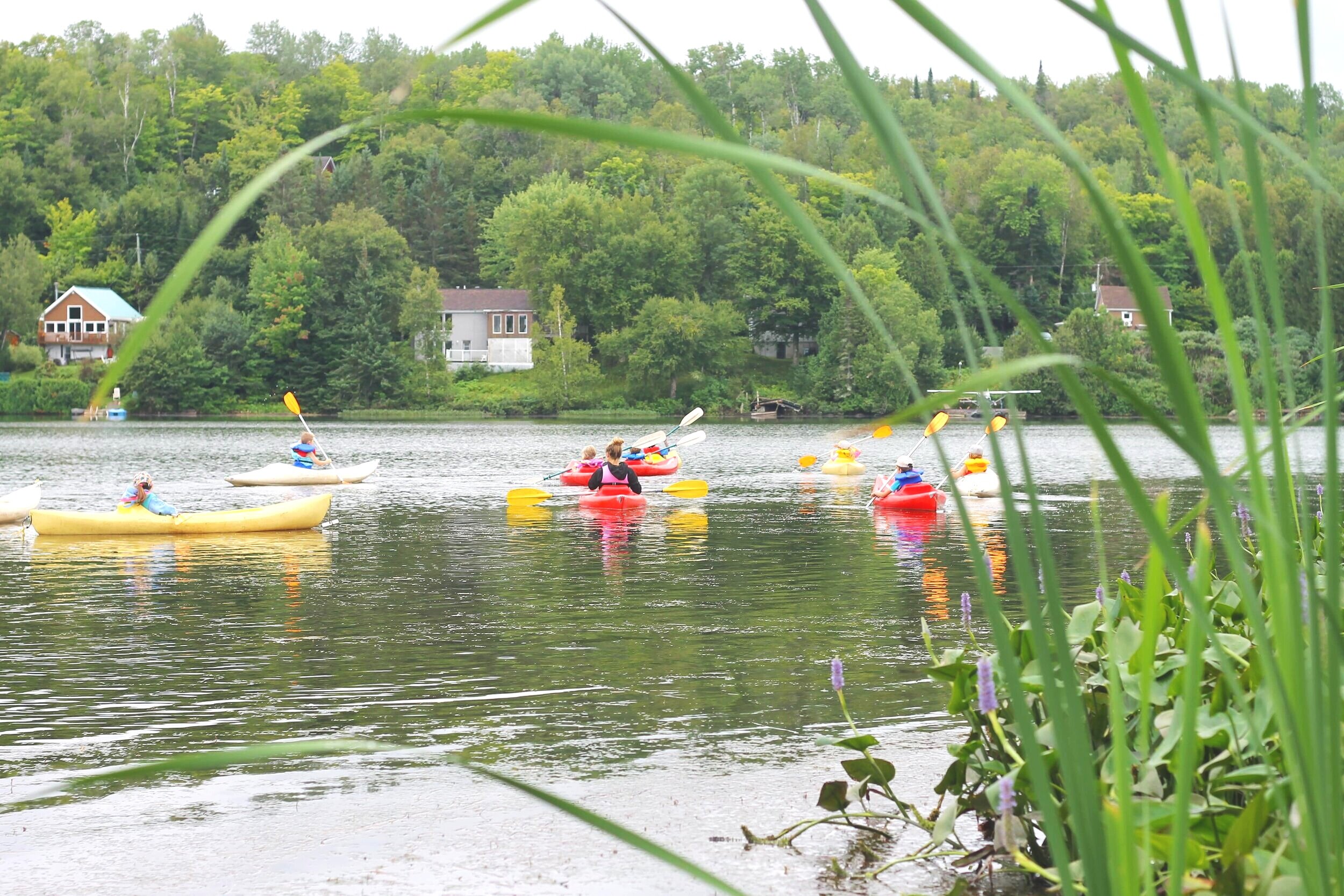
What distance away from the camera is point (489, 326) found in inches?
3725

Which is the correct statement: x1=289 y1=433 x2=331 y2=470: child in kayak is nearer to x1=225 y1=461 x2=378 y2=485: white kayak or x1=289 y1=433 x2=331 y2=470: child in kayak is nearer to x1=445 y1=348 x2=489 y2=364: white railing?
x1=225 y1=461 x2=378 y2=485: white kayak

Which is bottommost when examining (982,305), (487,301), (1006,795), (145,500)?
(145,500)

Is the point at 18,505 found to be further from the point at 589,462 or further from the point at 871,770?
the point at 871,770

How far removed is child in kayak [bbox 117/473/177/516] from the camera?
1927cm

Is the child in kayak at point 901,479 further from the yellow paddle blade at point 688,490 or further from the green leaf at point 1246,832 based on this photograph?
the green leaf at point 1246,832

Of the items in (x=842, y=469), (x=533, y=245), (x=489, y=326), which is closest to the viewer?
(x=842, y=469)

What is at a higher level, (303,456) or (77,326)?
(77,326)

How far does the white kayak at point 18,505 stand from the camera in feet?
69.2

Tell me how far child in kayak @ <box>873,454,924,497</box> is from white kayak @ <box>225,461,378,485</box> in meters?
10.9

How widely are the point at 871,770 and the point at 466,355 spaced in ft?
293

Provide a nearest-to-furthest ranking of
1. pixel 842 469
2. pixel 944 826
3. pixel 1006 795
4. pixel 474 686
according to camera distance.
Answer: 1. pixel 1006 795
2. pixel 944 826
3. pixel 474 686
4. pixel 842 469

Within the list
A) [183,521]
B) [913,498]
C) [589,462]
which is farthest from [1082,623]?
[589,462]

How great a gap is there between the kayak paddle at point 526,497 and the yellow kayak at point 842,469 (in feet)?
33.0

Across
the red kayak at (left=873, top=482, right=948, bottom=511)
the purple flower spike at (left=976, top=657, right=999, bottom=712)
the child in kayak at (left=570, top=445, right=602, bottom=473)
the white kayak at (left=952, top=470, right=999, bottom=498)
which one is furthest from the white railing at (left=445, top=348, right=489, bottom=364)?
the purple flower spike at (left=976, top=657, right=999, bottom=712)
